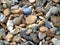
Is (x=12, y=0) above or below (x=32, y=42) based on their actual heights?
above

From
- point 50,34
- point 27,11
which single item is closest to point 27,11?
point 27,11

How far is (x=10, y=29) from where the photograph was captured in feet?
4.25

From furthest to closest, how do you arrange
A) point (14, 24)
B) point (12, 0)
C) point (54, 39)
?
point (12, 0), point (14, 24), point (54, 39)

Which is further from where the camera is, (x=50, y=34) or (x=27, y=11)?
(x=27, y=11)

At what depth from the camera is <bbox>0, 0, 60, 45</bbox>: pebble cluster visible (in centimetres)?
123

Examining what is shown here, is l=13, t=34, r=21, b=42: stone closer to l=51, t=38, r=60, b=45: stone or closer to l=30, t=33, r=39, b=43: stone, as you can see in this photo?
l=30, t=33, r=39, b=43: stone

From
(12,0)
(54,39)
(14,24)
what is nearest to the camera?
(54,39)

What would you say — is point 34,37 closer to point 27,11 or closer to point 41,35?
point 41,35

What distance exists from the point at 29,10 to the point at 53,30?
22 cm

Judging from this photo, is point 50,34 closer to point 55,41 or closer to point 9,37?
point 55,41

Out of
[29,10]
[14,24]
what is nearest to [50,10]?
[29,10]

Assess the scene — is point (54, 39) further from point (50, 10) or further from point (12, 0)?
point (12, 0)

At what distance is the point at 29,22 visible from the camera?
4.31 feet

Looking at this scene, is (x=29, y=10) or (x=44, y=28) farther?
(x=29, y=10)
